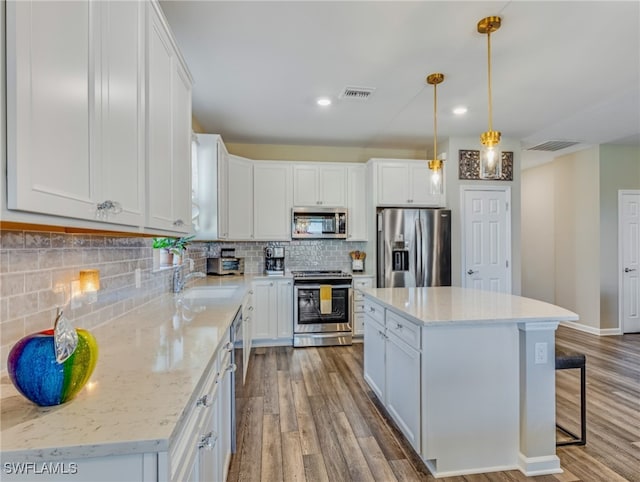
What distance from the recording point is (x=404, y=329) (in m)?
2.24

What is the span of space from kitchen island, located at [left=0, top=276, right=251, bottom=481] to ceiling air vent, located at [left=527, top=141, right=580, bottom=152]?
5342 mm

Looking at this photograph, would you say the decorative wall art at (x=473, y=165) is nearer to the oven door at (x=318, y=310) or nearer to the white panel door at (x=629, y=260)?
the white panel door at (x=629, y=260)

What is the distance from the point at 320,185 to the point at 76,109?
3922mm

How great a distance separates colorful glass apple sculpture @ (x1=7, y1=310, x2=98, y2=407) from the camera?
32.6 inches

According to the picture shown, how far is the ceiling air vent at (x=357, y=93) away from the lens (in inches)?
124

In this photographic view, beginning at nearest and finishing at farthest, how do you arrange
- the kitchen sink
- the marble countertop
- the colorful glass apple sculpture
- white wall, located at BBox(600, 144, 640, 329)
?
the colorful glass apple sculpture, the marble countertop, the kitchen sink, white wall, located at BBox(600, 144, 640, 329)

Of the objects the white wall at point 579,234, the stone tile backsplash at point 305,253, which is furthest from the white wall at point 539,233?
the stone tile backsplash at point 305,253

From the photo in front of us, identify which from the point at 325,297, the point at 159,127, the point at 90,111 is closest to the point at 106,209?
the point at 90,111

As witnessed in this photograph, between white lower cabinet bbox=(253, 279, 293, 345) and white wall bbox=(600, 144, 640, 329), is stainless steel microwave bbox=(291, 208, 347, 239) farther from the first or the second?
white wall bbox=(600, 144, 640, 329)

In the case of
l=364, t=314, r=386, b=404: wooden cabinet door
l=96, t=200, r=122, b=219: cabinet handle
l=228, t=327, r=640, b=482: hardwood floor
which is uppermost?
l=96, t=200, r=122, b=219: cabinet handle

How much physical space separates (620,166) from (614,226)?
89cm

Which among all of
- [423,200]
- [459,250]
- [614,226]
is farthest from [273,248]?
[614,226]

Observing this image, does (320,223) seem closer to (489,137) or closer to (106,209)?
(489,137)

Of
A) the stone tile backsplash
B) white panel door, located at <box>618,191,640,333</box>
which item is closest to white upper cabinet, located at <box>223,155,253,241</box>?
the stone tile backsplash
